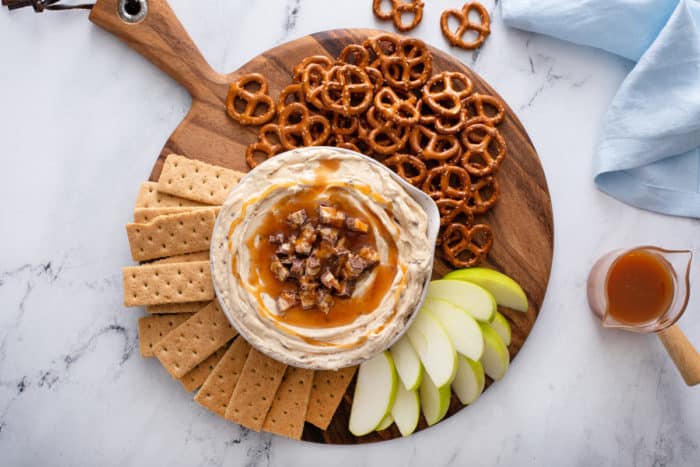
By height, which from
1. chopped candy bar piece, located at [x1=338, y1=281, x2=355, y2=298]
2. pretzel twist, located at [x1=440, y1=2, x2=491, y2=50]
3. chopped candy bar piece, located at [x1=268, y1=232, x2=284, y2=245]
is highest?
pretzel twist, located at [x1=440, y1=2, x2=491, y2=50]

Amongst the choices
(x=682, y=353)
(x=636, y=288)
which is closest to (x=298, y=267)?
(x=636, y=288)

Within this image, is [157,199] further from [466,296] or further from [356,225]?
[466,296]

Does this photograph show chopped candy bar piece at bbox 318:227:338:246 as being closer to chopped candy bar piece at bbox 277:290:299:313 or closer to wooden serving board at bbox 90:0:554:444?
chopped candy bar piece at bbox 277:290:299:313

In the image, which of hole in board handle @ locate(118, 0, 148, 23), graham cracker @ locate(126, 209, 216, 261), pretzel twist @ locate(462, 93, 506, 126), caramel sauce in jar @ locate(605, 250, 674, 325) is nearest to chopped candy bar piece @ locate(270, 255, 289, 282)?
graham cracker @ locate(126, 209, 216, 261)

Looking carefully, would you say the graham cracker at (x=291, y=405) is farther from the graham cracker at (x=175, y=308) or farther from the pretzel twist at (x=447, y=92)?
the pretzel twist at (x=447, y=92)

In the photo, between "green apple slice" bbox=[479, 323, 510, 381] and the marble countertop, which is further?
the marble countertop

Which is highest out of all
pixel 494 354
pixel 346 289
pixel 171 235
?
pixel 346 289

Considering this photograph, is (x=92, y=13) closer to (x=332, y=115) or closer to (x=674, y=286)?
(x=332, y=115)
